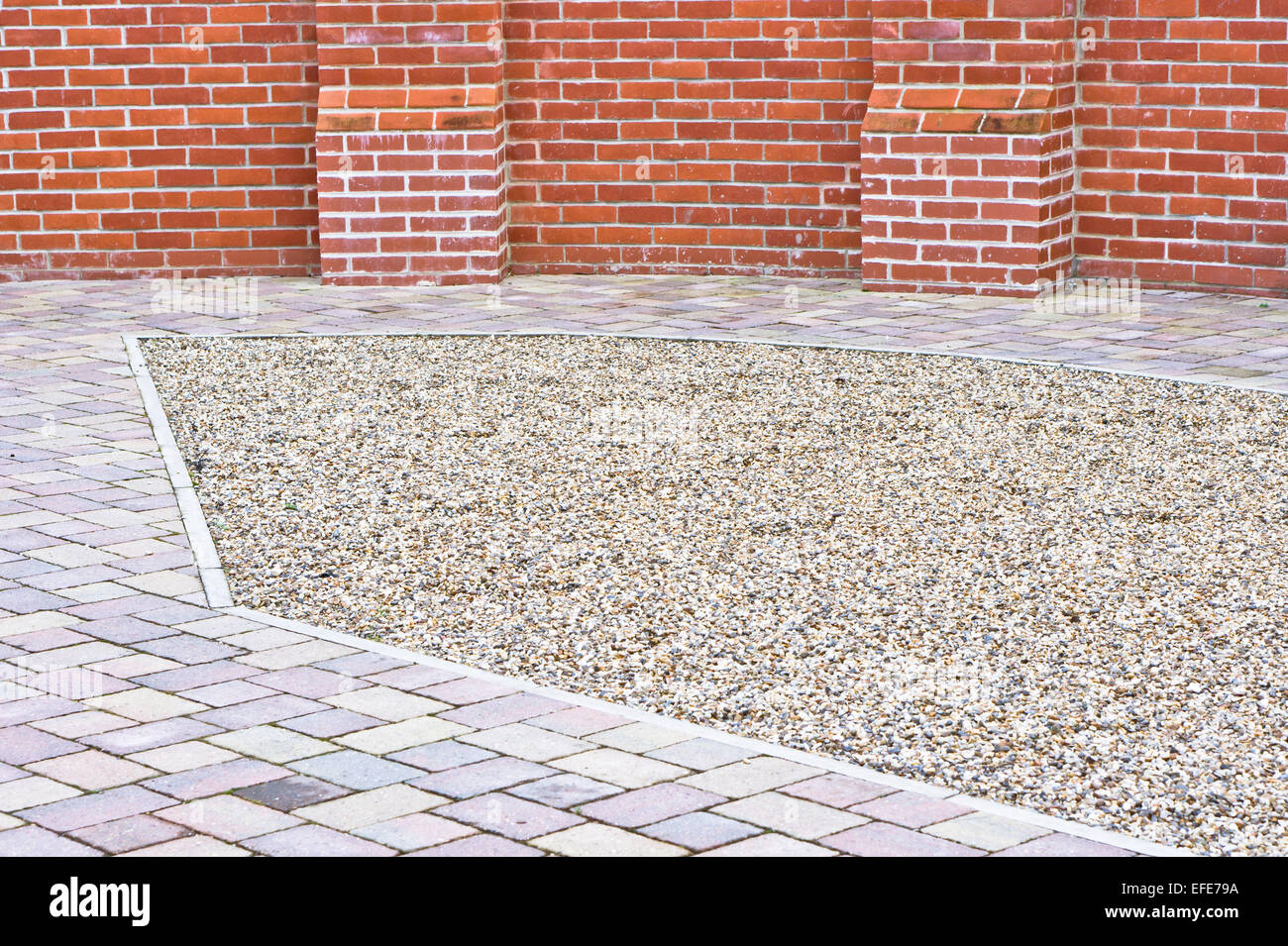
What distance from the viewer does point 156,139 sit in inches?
448

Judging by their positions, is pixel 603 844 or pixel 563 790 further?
pixel 563 790

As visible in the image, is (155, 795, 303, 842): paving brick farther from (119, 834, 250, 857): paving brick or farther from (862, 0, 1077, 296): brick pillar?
(862, 0, 1077, 296): brick pillar

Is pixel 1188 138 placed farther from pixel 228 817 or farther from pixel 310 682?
pixel 228 817

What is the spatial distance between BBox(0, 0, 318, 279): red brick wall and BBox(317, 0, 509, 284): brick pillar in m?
0.51

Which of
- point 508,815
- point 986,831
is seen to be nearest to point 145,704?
point 508,815

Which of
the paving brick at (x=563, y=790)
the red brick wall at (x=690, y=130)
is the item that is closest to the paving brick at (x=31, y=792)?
the paving brick at (x=563, y=790)

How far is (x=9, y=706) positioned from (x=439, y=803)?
1264 millimetres

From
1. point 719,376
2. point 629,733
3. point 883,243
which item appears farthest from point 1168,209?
point 629,733

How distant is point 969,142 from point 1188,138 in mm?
1355

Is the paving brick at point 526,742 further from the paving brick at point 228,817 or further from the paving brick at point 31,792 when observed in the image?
the paving brick at point 31,792

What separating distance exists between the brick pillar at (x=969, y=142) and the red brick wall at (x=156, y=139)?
3.70 metres

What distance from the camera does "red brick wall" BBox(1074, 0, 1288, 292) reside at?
33.7ft

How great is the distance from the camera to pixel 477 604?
16.8 feet

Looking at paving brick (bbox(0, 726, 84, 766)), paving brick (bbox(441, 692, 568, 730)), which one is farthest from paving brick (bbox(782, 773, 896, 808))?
paving brick (bbox(0, 726, 84, 766))
